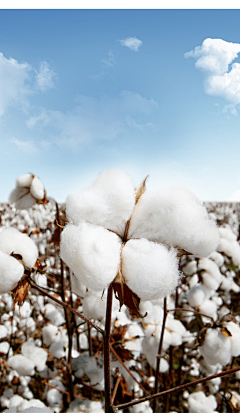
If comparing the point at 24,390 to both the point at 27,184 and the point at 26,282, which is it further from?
the point at 26,282

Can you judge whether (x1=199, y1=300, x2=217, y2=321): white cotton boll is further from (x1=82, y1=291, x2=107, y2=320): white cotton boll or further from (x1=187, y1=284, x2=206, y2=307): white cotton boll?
(x1=82, y1=291, x2=107, y2=320): white cotton boll

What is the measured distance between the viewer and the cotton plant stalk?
0.60 m

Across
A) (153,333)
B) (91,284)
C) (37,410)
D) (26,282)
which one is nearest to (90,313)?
(153,333)

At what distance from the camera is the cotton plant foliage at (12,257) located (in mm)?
893

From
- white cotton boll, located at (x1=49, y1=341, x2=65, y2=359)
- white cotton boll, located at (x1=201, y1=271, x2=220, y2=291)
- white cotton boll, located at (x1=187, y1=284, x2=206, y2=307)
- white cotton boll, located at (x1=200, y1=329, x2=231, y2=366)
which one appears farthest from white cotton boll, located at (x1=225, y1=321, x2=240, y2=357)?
white cotton boll, located at (x1=49, y1=341, x2=65, y2=359)

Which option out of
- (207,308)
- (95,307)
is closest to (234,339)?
(207,308)

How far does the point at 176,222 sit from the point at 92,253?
0.62 ft

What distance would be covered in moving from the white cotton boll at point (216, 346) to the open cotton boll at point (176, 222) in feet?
3.22

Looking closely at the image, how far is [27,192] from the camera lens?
1953mm

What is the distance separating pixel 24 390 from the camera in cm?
259

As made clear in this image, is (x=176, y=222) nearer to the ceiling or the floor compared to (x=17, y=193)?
nearer to the floor

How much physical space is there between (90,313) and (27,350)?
0.75m

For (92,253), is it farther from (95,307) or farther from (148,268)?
Result: (95,307)

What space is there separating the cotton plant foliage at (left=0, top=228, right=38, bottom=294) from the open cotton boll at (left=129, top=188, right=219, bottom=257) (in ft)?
1.40
